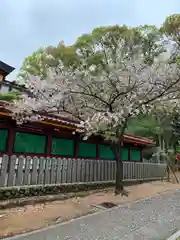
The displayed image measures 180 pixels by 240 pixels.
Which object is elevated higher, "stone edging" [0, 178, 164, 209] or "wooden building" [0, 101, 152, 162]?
"wooden building" [0, 101, 152, 162]

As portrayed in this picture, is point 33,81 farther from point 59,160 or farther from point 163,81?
point 163,81

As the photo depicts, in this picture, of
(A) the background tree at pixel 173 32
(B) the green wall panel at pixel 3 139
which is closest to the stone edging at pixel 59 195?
(B) the green wall panel at pixel 3 139

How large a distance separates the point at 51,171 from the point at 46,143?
1.45 meters

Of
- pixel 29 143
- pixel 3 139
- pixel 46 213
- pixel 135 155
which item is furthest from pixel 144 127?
pixel 46 213

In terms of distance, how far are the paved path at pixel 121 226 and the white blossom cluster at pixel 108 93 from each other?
312 centimetres

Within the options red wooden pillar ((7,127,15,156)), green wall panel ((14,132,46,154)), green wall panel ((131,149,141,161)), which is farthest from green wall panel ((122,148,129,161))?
red wooden pillar ((7,127,15,156))

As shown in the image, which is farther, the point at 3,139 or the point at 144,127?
the point at 144,127

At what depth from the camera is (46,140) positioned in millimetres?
8531

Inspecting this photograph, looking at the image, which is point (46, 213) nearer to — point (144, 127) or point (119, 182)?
point (119, 182)

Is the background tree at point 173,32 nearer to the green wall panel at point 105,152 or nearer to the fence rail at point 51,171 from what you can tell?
the green wall panel at point 105,152

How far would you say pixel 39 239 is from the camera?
393 centimetres

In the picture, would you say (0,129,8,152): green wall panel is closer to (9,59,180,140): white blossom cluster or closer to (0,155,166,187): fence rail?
(9,59,180,140): white blossom cluster

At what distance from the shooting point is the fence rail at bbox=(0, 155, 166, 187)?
6316 millimetres

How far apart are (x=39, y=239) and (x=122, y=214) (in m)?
2.73
